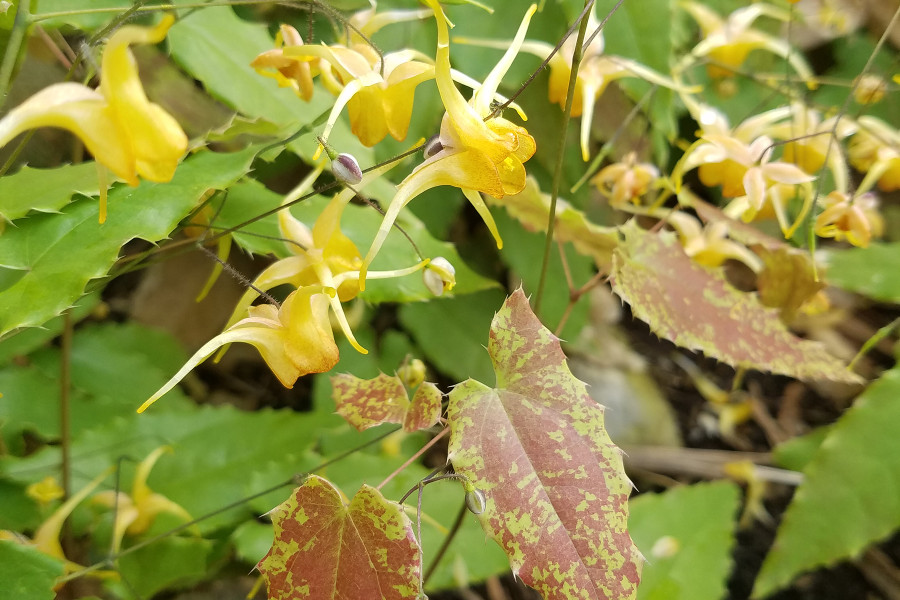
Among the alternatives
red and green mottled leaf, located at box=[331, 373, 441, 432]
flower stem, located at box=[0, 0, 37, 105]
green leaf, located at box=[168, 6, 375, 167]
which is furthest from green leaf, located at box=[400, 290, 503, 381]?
flower stem, located at box=[0, 0, 37, 105]

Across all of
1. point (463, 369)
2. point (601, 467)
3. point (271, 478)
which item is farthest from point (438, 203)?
point (601, 467)

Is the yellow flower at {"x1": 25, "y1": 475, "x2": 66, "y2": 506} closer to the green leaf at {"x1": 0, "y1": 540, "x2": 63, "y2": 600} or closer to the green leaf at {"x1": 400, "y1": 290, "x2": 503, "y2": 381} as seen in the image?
the green leaf at {"x1": 0, "y1": 540, "x2": 63, "y2": 600}

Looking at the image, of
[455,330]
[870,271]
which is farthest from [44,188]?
[870,271]

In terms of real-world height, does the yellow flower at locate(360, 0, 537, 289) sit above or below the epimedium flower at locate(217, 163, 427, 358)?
above

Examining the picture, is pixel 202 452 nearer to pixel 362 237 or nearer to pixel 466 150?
pixel 362 237

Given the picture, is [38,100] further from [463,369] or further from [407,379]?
[463,369]

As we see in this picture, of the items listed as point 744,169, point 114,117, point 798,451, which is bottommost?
point 798,451
